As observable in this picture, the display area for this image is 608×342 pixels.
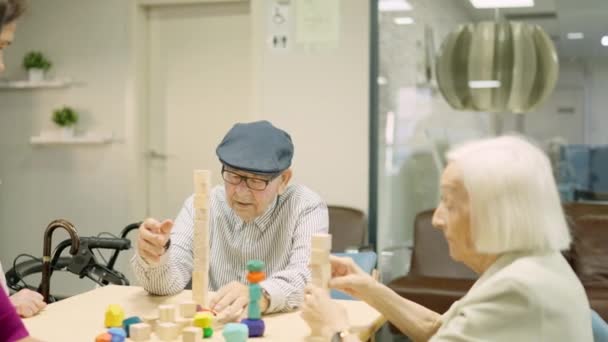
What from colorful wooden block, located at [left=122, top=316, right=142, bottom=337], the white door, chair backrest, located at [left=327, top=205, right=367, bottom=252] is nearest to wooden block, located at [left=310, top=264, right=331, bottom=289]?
colorful wooden block, located at [left=122, top=316, right=142, bottom=337]

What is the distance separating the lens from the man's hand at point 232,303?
76.3 inches

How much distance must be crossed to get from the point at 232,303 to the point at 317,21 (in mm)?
2895

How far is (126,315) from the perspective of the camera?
2.04 metres

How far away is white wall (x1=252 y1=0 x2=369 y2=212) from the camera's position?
177 inches

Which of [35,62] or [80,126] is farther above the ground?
[35,62]

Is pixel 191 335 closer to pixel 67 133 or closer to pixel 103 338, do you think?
pixel 103 338

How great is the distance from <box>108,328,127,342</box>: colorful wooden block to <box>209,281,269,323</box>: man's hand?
29 cm

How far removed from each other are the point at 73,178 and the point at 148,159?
1.94 feet

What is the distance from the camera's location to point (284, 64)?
4617mm

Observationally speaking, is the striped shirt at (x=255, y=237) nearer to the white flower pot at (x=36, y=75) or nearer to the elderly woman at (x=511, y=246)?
the elderly woman at (x=511, y=246)

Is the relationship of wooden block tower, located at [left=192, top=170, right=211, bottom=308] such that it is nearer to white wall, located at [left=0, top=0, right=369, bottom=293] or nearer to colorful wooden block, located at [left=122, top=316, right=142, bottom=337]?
colorful wooden block, located at [left=122, top=316, right=142, bottom=337]

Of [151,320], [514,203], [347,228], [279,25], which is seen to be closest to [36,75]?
[279,25]

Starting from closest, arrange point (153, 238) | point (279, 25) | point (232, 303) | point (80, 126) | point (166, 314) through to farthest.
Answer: point (166, 314) → point (232, 303) → point (153, 238) → point (279, 25) → point (80, 126)

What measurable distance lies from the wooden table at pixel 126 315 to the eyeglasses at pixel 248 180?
0.39 meters
